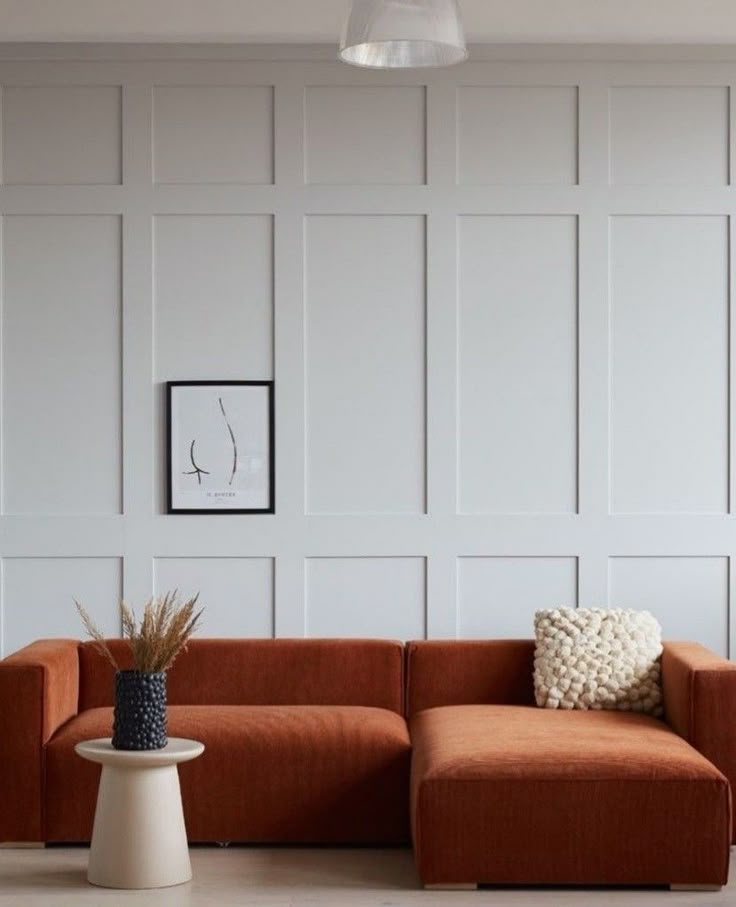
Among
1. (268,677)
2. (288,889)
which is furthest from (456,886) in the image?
(268,677)

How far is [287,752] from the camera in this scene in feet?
14.4

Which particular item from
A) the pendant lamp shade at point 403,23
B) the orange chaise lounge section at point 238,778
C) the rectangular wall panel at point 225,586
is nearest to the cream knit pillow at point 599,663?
the orange chaise lounge section at point 238,778

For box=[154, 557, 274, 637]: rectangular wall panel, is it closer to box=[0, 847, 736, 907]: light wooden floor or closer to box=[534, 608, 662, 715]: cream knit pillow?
box=[534, 608, 662, 715]: cream knit pillow

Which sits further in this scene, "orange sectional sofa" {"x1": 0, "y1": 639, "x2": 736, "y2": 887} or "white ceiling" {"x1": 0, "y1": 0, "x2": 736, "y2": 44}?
"white ceiling" {"x1": 0, "y1": 0, "x2": 736, "y2": 44}

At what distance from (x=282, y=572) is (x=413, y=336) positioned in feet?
3.84

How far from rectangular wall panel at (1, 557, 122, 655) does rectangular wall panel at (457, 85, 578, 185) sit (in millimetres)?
2330

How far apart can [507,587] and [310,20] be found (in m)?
2.53

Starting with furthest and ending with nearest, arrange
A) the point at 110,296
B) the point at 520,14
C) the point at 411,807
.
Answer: the point at 110,296, the point at 520,14, the point at 411,807

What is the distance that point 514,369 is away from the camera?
5973mm

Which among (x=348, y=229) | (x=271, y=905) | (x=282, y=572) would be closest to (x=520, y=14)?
(x=348, y=229)

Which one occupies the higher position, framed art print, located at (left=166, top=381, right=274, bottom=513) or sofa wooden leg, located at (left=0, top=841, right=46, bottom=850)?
framed art print, located at (left=166, top=381, right=274, bottom=513)

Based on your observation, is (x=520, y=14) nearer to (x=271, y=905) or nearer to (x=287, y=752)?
(x=287, y=752)

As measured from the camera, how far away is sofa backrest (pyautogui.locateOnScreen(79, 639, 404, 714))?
491 cm

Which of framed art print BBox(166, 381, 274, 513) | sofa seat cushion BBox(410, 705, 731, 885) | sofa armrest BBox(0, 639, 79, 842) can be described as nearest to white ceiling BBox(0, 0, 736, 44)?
framed art print BBox(166, 381, 274, 513)
